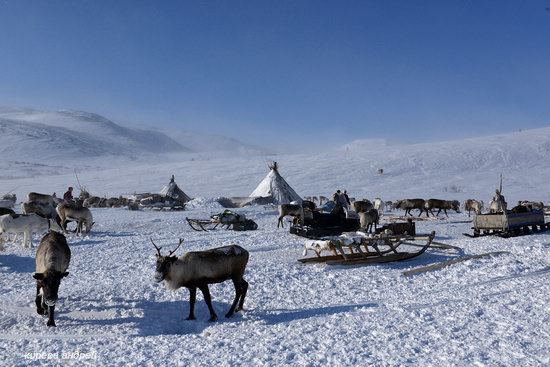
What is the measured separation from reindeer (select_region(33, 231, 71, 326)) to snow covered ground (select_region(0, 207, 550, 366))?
0.80 ft

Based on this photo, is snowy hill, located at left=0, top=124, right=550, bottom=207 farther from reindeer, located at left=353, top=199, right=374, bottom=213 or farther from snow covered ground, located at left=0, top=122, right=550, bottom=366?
snow covered ground, located at left=0, top=122, right=550, bottom=366

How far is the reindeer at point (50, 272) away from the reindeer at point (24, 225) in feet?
24.4

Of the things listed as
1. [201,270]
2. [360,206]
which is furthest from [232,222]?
[201,270]

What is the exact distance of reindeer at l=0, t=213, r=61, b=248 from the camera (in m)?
15.4

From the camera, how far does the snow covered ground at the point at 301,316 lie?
253 inches

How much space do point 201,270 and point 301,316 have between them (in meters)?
1.82

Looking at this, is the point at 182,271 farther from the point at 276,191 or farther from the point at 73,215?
the point at 276,191

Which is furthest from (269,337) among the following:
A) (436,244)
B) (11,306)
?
(436,244)

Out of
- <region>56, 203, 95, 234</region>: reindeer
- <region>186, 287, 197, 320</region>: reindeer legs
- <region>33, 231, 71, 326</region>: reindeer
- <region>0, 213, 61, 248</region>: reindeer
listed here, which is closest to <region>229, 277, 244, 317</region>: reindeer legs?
<region>186, 287, 197, 320</region>: reindeer legs

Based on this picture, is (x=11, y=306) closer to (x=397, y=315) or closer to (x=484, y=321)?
(x=397, y=315)

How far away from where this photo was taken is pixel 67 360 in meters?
6.36

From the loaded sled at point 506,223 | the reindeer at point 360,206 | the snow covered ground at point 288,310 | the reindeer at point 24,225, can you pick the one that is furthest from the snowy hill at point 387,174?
the reindeer at point 24,225

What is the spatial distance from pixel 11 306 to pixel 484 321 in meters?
7.85

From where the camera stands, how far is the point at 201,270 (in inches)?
324
